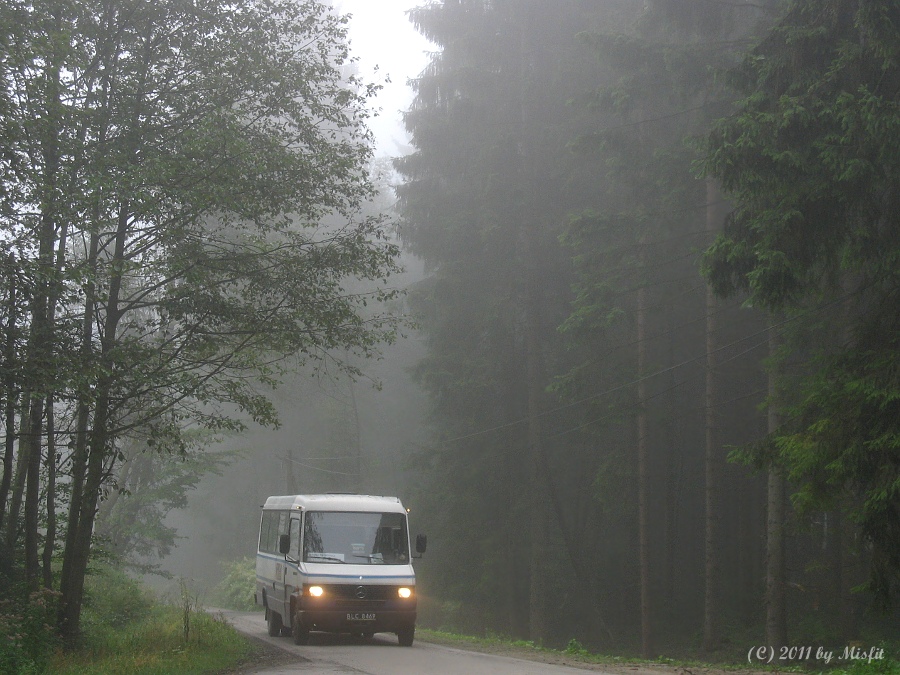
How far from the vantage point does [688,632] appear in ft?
89.2

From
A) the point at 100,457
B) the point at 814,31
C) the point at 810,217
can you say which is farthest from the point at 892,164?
the point at 100,457

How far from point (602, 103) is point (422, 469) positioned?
15457 mm

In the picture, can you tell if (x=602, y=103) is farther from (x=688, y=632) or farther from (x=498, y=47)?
(x=688, y=632)

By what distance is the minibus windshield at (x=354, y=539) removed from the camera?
16.1m

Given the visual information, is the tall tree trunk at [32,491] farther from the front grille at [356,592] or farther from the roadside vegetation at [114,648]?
the front grille at [356,592]

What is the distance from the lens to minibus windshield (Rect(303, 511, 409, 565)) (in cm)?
1612

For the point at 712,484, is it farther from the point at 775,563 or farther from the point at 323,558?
the point at 323,558

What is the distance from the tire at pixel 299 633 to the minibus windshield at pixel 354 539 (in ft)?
3.59

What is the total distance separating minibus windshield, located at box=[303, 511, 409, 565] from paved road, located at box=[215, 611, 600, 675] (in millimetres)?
1527

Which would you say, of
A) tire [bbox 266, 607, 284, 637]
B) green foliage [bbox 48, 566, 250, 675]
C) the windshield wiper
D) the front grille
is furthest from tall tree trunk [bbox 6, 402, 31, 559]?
the front grille

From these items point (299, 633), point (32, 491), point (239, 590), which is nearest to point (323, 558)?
point (299, 633)

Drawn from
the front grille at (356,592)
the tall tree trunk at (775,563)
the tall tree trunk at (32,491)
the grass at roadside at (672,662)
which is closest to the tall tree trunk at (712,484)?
the grass at roadside at (672,662)

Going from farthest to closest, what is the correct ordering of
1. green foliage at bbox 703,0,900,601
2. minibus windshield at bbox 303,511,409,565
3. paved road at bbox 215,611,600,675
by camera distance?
minibus windshield at bbox 303,511,409,565 < paved road at bbox 215,611,600,675 < green foliage at bbox 703,0,900,601

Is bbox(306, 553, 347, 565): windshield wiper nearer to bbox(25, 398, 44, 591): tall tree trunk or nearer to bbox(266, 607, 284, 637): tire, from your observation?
bbox(266, 607, 284, 637): tire
